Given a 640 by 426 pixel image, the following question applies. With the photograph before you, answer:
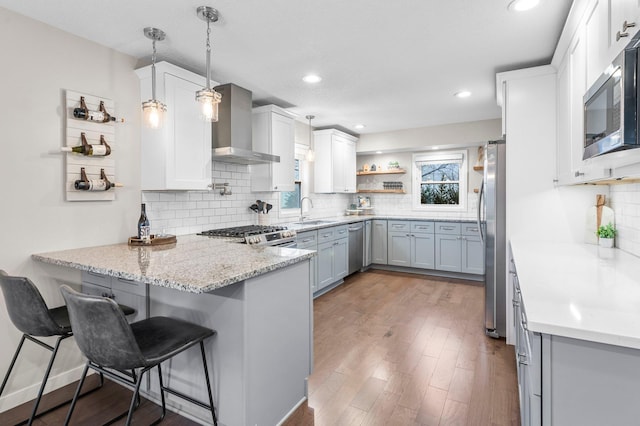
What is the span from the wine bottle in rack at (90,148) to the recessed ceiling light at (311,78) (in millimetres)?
1849

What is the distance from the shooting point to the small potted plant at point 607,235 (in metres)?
2.33

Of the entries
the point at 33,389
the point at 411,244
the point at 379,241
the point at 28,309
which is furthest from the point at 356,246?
the point at 28,309

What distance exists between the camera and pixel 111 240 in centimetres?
265

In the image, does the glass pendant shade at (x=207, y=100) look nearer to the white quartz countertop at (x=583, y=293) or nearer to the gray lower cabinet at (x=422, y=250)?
the white quartz countertop at (x=583, y=293)

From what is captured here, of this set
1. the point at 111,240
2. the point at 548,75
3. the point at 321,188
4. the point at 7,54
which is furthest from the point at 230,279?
the point at 321,188

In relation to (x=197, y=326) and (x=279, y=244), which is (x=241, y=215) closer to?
(x=279, y=244)

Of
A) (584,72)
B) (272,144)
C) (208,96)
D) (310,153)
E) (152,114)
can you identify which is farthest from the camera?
(310,153)

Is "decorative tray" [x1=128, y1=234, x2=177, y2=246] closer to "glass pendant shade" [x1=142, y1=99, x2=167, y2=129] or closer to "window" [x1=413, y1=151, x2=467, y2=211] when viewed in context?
"glass pendant shade" [x1=142, y1=99, x2=167, y2=129]

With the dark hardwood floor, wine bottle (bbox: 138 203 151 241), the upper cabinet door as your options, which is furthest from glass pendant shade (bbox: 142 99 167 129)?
the upper cabinet door

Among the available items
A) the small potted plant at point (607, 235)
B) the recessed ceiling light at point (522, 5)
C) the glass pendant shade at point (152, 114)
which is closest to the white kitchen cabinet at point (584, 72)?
the recessed ceiling light at point (522, 5)

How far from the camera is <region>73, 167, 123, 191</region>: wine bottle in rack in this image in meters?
2.39

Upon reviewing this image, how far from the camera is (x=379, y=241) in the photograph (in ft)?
19.0

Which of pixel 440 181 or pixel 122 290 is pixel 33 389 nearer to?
pixel 122 290

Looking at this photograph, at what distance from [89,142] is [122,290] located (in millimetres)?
1151
